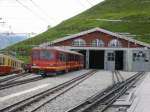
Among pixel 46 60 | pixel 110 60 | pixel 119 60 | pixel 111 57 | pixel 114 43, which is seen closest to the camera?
pixel 46 60

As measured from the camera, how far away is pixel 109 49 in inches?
3393

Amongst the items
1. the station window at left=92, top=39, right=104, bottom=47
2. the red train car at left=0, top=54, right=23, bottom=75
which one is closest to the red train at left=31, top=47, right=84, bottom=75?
the red train car at left=0, top=54, right=23, bottom=75

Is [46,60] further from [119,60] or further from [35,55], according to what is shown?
[119,60]

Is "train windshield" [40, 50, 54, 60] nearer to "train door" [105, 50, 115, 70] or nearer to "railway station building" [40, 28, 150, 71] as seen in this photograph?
"railway station building" [40, 28, 150, 71]

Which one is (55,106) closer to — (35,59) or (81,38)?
(35,59)

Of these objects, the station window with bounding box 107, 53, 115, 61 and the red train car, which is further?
the station window with bounding box 107, 53, 115, 61

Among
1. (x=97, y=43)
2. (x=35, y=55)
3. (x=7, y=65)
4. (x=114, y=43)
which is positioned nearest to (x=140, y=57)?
(x=114, y=43)

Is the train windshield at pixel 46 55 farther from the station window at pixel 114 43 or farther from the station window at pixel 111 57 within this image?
the station window at pixel 114 43

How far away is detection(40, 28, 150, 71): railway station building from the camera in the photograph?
8381 cm

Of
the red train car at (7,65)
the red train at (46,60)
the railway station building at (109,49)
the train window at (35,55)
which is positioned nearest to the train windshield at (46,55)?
the red train at (46,60)

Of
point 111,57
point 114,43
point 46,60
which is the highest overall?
point 114,43

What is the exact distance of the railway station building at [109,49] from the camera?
83.8m

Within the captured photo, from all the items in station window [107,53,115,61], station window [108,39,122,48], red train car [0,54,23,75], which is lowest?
red train car [0,54,23,75]

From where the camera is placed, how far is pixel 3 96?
2769cm
